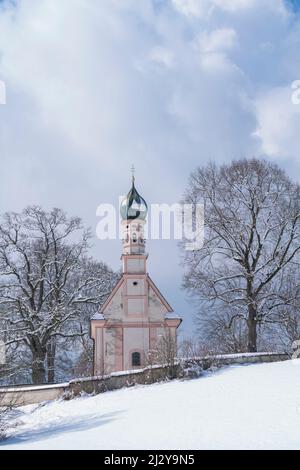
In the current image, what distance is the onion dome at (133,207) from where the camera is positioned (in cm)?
3919

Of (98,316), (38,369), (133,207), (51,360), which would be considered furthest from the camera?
(133,207)

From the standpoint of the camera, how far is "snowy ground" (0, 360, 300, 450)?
11.5m

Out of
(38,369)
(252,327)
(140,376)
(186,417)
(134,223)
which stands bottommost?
(38,369)

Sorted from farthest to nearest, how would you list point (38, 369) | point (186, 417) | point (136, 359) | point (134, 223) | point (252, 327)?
point (134, 223), point (136, 359), point (38, 369), point (252, 327), point (186, 417)

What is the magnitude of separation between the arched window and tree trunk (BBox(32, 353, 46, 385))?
473 centimetres

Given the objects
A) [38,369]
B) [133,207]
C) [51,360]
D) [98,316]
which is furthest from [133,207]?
[38,369]

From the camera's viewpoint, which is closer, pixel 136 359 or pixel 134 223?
pixel 136 359

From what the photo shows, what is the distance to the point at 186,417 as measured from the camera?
1388 centimetres

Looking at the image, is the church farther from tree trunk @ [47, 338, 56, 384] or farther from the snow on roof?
tree trunk @ [47, 338, 56, 384]

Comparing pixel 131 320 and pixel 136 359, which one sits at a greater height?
pixel 131 320

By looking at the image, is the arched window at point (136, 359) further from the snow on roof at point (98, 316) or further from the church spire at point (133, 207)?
the church spire at point (133, 207)

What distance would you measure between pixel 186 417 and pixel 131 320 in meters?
23.1

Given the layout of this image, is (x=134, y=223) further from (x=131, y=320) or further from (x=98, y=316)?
(x=98, y=316)
